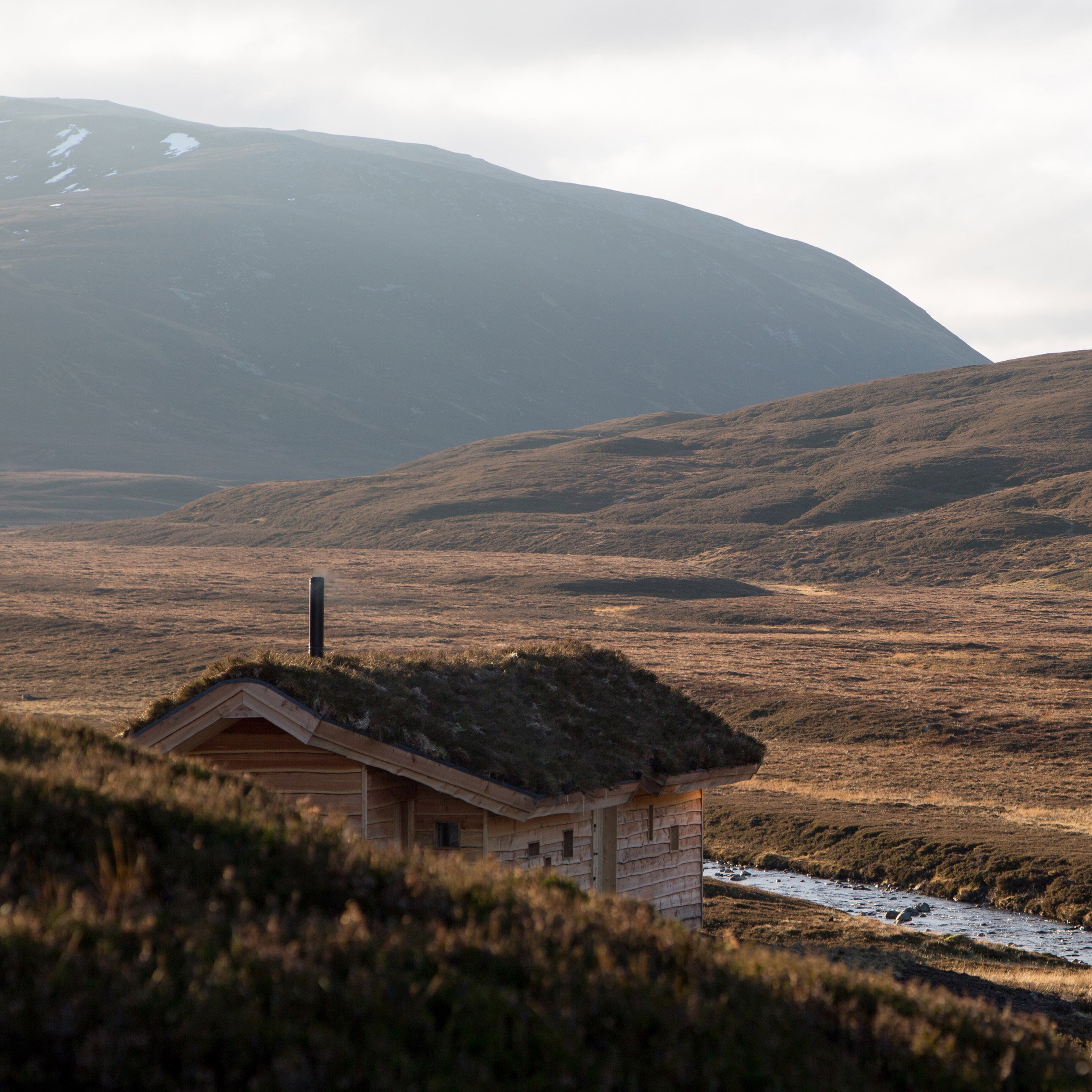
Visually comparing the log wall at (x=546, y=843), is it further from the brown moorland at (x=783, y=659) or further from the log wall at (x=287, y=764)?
the brown moorland at (x=783, y=659)

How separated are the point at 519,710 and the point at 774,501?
452ft

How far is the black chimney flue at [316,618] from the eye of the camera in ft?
66.9

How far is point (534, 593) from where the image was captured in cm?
9806

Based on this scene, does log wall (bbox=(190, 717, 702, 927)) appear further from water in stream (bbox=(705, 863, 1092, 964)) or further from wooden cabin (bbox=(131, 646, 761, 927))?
water in stream (bbox=(705, 863, 1092, 964))

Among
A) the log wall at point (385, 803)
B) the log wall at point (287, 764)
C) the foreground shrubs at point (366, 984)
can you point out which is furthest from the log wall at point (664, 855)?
the foreground shrubs at point (366, 984)

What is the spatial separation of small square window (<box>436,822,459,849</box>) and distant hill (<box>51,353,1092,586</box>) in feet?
339

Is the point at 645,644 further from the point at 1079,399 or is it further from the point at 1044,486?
the point at 1079,399

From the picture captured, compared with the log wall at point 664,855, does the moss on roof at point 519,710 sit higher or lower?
higher

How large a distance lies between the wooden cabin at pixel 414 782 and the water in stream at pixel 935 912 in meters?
10.2

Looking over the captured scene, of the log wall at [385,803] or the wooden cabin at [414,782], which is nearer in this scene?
the wooden cabin at [414,782]

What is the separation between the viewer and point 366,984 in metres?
4.74

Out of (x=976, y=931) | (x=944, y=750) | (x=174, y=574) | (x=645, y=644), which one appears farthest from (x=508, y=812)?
(x=174, y=574)

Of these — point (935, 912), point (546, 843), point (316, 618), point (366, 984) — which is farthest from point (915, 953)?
point (366, 984)

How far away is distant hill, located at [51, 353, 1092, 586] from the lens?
125625mm
